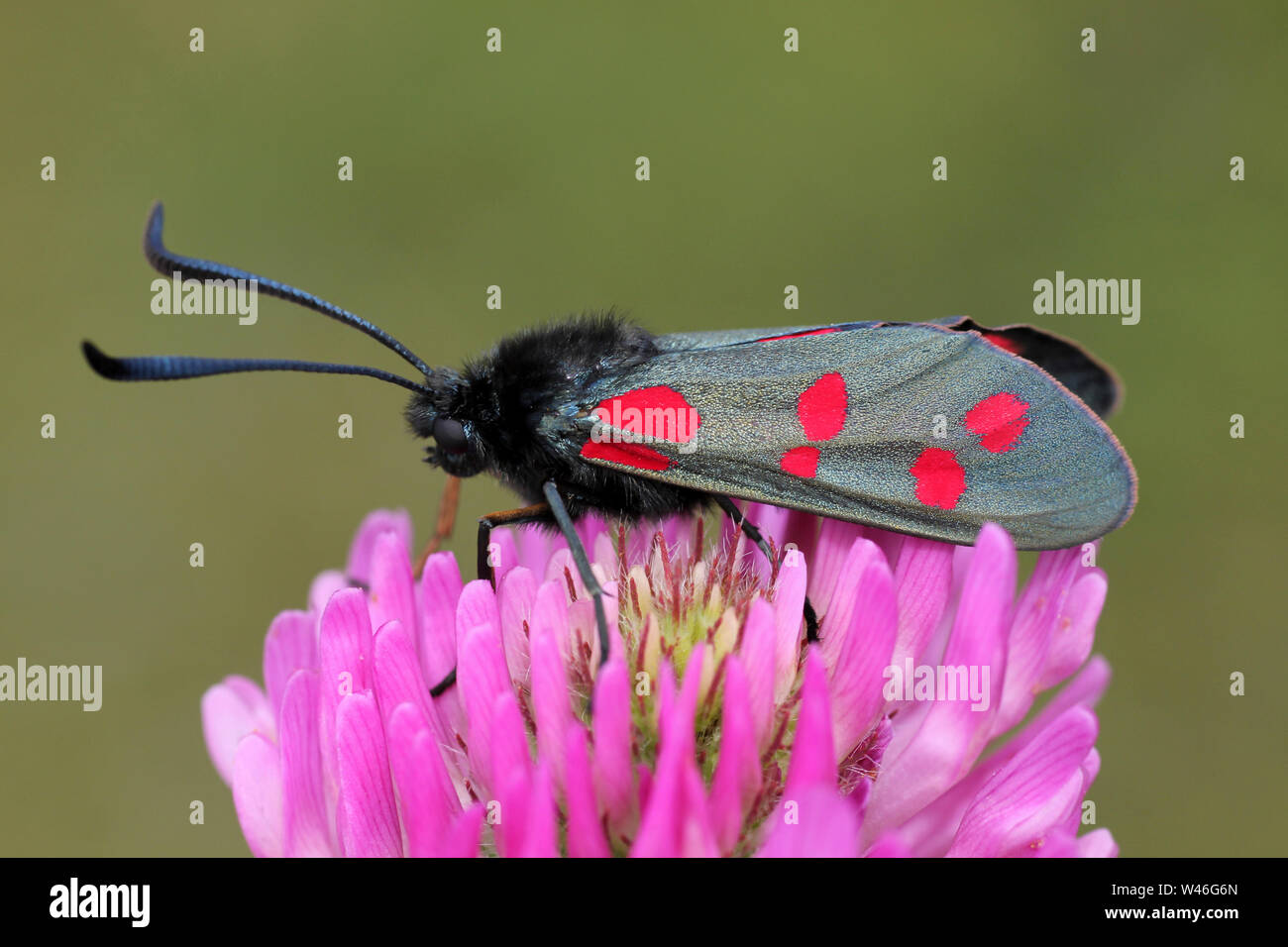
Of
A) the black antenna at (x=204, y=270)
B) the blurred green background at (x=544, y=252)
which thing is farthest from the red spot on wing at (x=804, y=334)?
the blurred green background at (x=544, y=252)

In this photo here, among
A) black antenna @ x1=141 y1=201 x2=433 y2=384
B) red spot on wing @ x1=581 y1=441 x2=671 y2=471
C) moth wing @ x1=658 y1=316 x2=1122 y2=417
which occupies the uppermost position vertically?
black antenna @ x1=141 y1=201 x2=433 y2=384

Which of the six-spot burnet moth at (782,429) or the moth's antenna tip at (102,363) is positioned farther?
the six-spot burnet moth at (782,429)

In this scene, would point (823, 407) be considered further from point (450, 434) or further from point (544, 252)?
point (544, 252)

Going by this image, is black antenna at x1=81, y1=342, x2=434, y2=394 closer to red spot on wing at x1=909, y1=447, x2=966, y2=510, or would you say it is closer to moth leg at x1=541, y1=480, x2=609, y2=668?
moth leg at x1=541, y1=480, x2=609, y2=668

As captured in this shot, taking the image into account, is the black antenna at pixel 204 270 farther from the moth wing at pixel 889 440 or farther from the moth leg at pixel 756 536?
the moth leg at pixel 756 536

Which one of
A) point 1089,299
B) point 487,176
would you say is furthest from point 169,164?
point 1089,299

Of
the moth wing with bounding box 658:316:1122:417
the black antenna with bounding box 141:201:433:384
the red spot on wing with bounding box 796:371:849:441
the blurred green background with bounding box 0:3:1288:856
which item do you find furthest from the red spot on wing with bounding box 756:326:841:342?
the blurred green background with bounding box 0:3:1288:856

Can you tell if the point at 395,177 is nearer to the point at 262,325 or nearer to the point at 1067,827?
the point at 262,325
